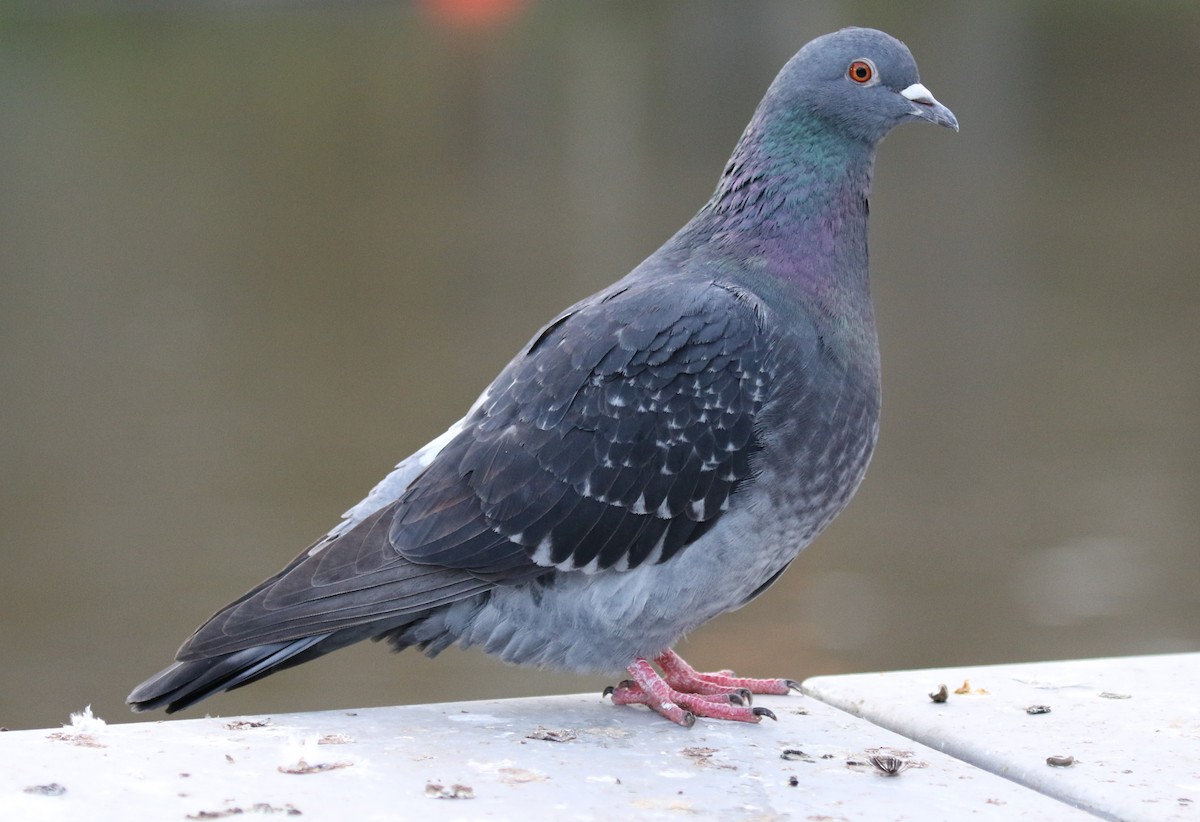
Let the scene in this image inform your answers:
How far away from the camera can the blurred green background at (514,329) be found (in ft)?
28.7

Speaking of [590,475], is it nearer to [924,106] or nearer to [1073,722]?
[1073,722]

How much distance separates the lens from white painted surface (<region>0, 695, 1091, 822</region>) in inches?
124

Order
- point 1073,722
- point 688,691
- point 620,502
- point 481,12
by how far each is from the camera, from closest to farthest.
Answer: point 1073,722 → point 620,502 → point 688,691 → point 481,12

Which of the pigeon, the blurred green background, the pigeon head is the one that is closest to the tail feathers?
the pigeon

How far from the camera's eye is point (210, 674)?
12.7 feet

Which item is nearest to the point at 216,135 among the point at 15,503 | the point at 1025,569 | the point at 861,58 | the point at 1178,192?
the point at 1178,192

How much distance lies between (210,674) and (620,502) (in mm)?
1019

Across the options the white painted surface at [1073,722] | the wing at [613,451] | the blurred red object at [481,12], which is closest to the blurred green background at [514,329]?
the white painted surface at [1073,722]

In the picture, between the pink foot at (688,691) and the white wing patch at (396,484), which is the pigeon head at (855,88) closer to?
the white wing patch at (396,484)

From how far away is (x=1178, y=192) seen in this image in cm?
2214

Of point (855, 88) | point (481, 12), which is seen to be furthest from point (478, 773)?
point (481, 12)

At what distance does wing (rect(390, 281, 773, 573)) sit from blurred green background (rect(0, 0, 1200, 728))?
3.79 m

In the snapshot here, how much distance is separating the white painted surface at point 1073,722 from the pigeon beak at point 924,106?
1427mm

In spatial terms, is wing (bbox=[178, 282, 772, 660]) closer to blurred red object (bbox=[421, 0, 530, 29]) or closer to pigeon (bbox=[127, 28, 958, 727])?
pigeon (bbox=[127, 28, 958, 727])
